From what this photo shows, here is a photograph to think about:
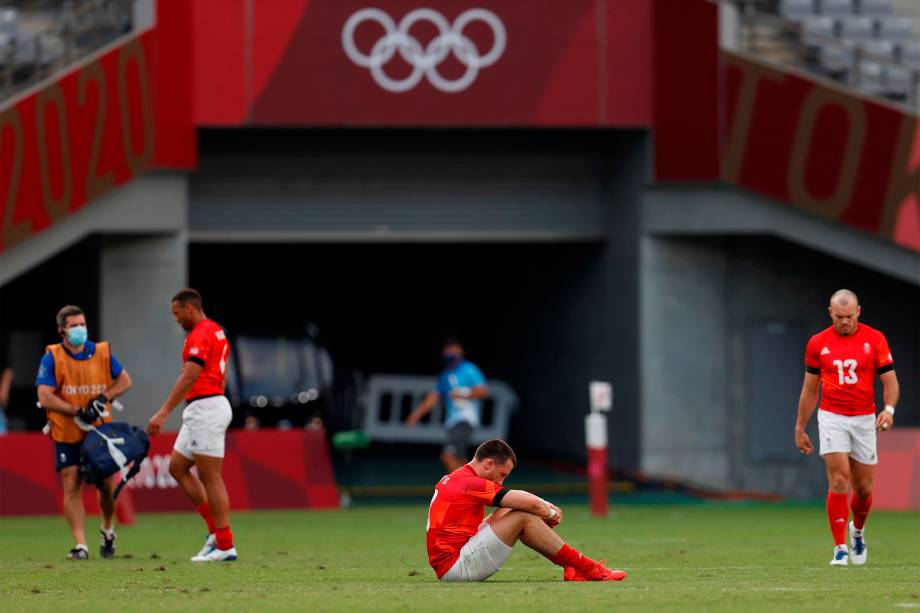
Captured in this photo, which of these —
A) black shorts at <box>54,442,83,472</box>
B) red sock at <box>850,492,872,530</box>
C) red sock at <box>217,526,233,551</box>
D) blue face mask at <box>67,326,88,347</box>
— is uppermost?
blue face mask at <box>67,326,88,347</box>

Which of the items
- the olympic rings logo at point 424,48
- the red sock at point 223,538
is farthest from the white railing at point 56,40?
the red sock at point 223,538

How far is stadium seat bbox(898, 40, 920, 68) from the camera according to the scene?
2932 centimetres

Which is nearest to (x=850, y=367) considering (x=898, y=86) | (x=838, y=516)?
(x=838, y=516)

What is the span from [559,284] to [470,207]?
448 cm

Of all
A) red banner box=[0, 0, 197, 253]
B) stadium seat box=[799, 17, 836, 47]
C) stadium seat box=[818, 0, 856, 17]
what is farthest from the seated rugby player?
stadium seat box=[818, 0, 856, 17]

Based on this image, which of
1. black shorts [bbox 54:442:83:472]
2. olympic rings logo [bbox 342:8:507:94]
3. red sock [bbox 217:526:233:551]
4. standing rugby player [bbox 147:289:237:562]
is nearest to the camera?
standing rugby player [bbox 147:289:237:562]

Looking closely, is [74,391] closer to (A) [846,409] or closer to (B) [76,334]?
(B) [76,334]

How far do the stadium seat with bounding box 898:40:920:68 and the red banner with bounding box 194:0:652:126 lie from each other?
5.25m

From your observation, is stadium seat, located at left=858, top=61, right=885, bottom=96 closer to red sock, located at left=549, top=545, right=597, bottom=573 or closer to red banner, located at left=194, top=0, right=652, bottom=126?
red banner, located at left=194, top=0, right=652, bottom=126

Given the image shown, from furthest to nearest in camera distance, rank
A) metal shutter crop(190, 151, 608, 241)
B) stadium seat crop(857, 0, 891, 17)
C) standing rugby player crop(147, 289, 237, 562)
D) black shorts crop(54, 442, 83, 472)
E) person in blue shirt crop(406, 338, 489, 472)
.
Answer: stadium seat crop(857, 0, 891, 17) < metal shutter crop(190, 151, 608, 241) < person in blue shirt crop(406, 338, 489, 472) < black shorts crop(54, 442, 83, 472) < standing rugby player crop(147, 289, 237, 562)

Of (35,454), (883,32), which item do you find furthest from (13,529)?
(883,32)

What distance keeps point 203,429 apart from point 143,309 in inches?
510

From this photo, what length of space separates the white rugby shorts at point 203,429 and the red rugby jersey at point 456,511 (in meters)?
3.03

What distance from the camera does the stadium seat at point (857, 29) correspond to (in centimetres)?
2969
